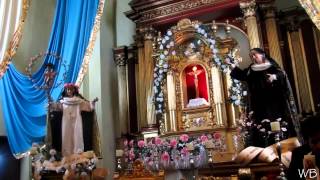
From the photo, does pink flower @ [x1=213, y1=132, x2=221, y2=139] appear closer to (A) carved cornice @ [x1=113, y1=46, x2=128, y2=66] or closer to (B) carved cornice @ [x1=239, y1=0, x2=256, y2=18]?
(B) carved cornice @ [x1=239, y1=0, x2=256, y2=18]

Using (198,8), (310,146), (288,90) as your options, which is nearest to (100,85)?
(198,8)

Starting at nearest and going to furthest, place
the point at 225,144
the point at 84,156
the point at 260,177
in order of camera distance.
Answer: the point at 260,177, the point at 84,156, the point at 225,144

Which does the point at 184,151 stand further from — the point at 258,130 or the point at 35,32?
the point at 35,32

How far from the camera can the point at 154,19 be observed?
271 inches

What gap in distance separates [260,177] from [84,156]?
2268 millimetres

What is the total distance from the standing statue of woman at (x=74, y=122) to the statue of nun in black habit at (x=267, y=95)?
7.57 ft

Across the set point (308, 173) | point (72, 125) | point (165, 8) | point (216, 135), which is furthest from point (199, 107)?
point (308, 173)

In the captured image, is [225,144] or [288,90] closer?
[288,90]

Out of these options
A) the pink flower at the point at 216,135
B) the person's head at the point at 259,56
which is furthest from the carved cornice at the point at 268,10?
the pink flower at the point at 216,135

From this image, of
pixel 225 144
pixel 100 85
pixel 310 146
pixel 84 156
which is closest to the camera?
pixel 310 146

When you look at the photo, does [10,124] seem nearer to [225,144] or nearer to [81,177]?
[81,177]

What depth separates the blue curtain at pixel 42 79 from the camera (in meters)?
6.15

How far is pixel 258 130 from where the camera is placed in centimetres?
505

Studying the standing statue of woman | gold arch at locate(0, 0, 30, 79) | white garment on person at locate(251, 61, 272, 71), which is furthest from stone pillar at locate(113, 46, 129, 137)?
white garment on person at locate(251, 61, 272, 71)
